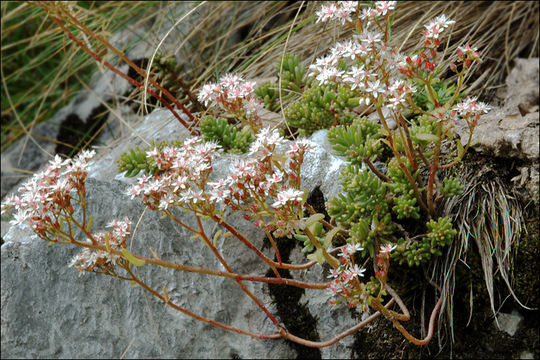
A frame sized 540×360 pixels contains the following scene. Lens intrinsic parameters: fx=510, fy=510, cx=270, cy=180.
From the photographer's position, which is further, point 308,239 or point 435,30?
point 308,239

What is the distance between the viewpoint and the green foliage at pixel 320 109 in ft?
7.71

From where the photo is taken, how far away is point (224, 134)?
2.48 meters

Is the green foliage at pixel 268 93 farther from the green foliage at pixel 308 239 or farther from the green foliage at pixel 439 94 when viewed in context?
the green foliage at pixel 308 239

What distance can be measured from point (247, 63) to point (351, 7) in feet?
4.91

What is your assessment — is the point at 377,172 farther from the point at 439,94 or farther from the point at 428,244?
the point at 439,94

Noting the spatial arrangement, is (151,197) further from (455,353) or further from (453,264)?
(455,353)

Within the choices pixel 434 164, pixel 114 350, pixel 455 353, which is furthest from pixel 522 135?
pixel 114 350

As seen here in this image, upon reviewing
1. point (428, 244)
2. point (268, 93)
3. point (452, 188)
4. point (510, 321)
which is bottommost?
point (510, 321)

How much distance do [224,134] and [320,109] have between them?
1.58ft

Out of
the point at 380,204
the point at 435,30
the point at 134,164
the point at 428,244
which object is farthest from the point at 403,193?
the point at 134,164

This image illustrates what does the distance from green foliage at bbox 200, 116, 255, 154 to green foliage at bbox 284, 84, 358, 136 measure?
239mm

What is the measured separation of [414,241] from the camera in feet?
6.70

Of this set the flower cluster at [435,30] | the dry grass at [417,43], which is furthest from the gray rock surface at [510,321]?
the flower cluster at [435,30]

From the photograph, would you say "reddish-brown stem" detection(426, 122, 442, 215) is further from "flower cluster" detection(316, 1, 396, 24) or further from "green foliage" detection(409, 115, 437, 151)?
"flower cluster" detection(316, 1, 396, 24)
